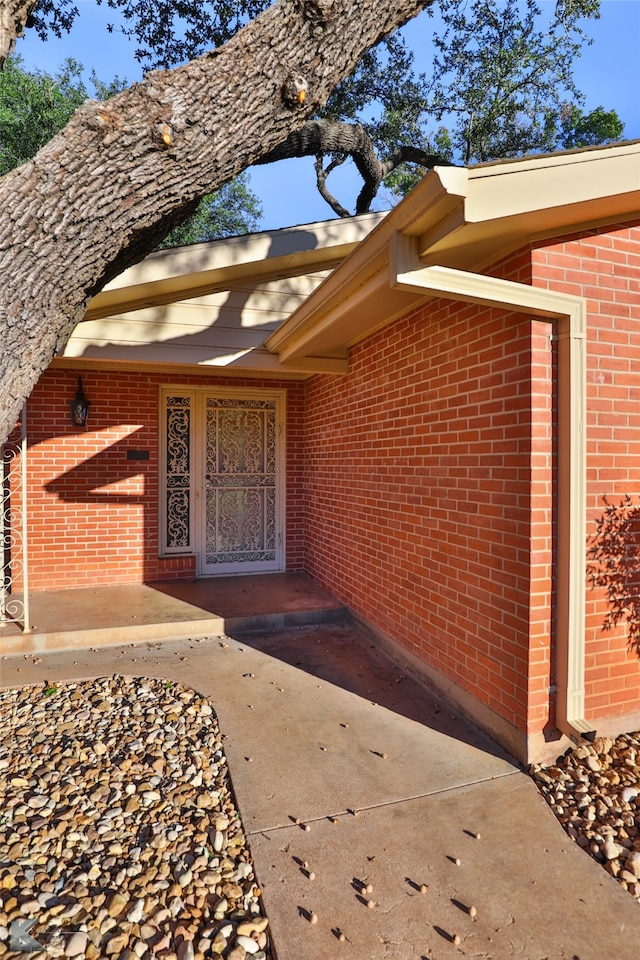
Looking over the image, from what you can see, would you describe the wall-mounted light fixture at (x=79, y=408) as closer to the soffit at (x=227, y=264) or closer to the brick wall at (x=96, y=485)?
the brick wall at (x=96, y=485)

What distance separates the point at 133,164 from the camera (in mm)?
2186

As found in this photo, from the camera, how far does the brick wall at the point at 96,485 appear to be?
228 inches

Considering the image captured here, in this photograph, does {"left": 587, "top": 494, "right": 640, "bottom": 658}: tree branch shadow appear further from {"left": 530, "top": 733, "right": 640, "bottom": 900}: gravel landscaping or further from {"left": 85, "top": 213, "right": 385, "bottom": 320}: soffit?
{"left": 85, "top": 213, "right": 385, "bottom": 320}: soffit

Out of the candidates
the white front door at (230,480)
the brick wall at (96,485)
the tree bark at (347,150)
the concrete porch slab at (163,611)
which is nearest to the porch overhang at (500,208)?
the tree bark at (347,150)

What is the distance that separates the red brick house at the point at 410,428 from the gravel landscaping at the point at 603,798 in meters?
0.14

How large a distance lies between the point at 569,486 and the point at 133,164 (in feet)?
8.73

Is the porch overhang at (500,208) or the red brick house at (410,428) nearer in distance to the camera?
the porch overhang at (500,208)

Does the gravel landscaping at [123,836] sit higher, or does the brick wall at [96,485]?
the brick wall at [96,485]

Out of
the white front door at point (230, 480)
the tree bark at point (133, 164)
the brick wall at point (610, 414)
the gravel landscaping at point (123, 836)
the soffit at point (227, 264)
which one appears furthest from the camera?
Answer: the white front door at point (230, 480)

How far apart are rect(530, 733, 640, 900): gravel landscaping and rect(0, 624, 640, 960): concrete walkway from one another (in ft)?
0.24

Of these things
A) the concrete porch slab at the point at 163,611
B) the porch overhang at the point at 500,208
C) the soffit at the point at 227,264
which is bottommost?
the concrete porch slab at the point at 163,611

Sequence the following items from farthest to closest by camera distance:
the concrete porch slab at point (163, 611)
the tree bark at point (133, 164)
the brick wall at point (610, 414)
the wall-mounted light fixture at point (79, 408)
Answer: the wall-mounted light fixture at point (79, 408) < the concrete porch slab at point (163, 611) < the brick wall at point (610, 414) < the tree bark at point (133, 164)

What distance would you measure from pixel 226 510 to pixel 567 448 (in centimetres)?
A: 465

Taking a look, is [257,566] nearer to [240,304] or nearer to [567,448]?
[240,304]
